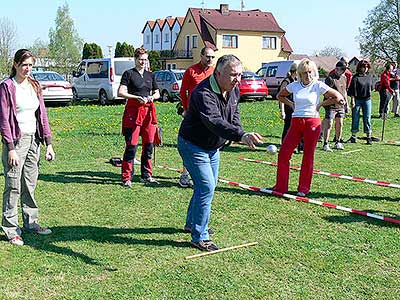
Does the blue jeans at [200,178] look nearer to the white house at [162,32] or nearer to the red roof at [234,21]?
the red roof at [234,21]

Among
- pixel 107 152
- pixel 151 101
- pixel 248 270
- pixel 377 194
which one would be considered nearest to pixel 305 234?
pixel 248 270

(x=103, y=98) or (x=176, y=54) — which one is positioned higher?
(x=176, y=54)

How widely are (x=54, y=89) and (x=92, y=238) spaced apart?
17.9m

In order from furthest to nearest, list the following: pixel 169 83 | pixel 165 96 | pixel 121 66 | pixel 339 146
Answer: pixel 165 96 < pixel 169 83 < pixel 121 66 < pixel 339 146

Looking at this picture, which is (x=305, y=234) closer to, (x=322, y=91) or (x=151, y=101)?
(x=322, y=91)

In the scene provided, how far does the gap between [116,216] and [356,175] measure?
13.9 ft

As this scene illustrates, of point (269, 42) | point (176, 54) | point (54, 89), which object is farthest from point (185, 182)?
point (176, 54)

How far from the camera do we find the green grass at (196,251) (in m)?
4.33

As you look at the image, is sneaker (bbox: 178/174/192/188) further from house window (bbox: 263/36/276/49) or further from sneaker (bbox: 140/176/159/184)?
house window (bbox: 263/36/276/49)

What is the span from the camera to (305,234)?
5.61 meters

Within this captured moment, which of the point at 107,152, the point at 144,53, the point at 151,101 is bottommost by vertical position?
the point at 107,152

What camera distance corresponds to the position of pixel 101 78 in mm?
23375

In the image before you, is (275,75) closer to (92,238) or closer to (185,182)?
(185,182)

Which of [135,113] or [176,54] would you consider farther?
[176,54]
